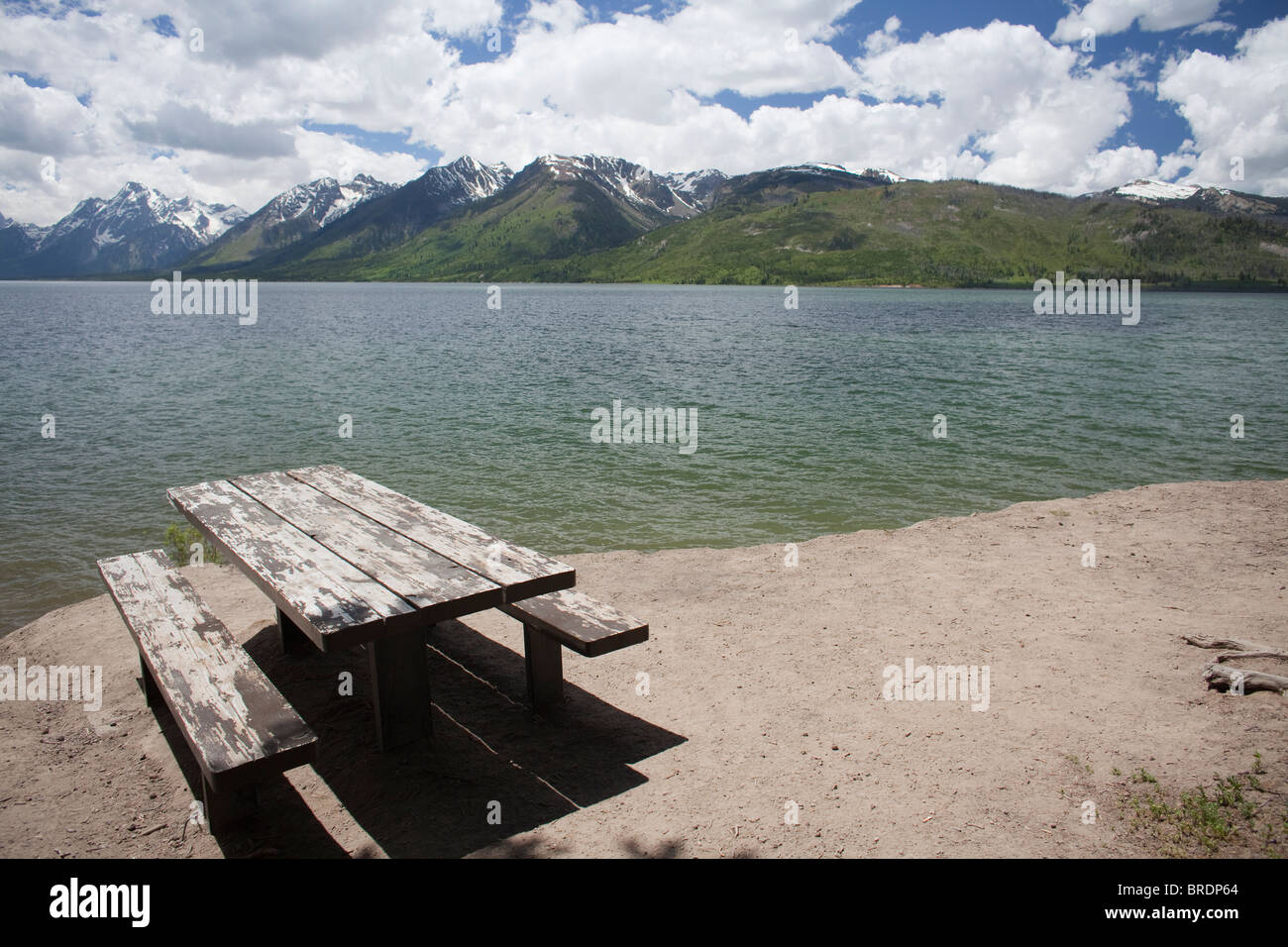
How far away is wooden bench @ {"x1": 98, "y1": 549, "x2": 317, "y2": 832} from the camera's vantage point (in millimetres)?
4520

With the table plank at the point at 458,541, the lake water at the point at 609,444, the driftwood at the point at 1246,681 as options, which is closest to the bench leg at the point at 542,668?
the table plank at the point at 458,541

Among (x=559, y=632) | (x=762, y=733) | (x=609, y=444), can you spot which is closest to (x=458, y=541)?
(x=559, y=632)

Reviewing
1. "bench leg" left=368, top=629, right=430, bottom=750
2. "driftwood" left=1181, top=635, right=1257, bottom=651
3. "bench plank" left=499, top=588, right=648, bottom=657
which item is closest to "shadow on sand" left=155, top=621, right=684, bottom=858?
"bench leg" left=368, top=629, right=430, bottom=750

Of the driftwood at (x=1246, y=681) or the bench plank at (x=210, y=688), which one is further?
the driftwood at (x=1246, y=681)

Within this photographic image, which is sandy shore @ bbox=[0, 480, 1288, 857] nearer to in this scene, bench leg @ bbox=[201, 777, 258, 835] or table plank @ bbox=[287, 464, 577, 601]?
bench leg @ bbox=[201, 777, 258, 835]

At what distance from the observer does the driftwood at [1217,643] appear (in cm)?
701

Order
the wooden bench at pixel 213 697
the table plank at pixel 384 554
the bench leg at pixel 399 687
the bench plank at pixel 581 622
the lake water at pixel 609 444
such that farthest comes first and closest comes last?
the lake water at pixel 609 444
the bench leg at pixel 399 687
the bench plank at pixel 581 622
the table plank at pixel 384 554
the wooden bench at pixel 213 697

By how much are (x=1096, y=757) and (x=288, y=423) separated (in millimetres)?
25141

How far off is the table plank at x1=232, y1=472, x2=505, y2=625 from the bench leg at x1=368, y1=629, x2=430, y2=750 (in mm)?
700

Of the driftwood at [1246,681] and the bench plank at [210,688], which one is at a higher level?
the bench plank at [210,688]

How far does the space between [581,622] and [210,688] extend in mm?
2699

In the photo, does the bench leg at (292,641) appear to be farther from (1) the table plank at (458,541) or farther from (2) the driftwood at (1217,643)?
(2) the driftwood at (1217,643)

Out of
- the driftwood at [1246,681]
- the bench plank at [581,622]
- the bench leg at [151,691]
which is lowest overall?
the bench leg at [151,691]
